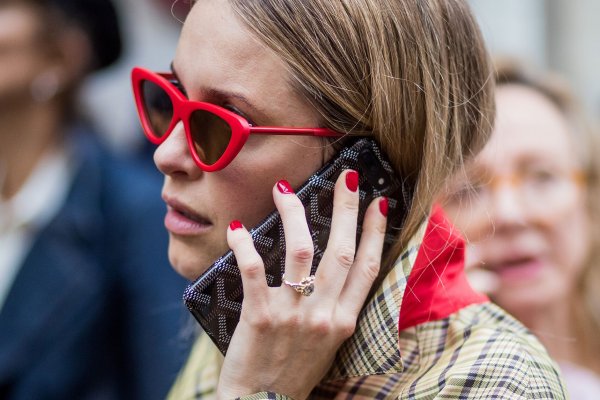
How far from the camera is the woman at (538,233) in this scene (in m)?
2.58

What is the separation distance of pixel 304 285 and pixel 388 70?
1.48 ft

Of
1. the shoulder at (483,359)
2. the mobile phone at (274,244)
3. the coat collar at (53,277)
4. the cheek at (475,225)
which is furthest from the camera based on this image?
the coat collar at (53,277)

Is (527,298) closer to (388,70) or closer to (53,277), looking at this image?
(388,70)

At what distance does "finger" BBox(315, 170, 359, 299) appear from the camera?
1430 mm

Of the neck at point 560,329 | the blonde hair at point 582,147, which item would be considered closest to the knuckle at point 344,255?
the neck at point 560,329

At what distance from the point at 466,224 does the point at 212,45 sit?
4.12 ft

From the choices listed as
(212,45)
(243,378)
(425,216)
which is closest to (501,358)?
(425,216)

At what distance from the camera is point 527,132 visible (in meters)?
2.63

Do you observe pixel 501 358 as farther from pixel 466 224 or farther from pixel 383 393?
pixel 466 224

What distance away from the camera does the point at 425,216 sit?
1.51 metres

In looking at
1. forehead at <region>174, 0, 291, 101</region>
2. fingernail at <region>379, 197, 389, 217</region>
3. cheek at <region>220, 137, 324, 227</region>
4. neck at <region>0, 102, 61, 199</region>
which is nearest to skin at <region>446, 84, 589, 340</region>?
fingernail at <region>379, 197, 389, 217</region>

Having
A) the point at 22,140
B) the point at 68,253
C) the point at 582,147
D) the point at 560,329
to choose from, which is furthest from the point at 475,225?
the point at 22,140

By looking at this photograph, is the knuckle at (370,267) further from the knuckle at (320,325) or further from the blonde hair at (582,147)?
the blonde hair at (582,147)

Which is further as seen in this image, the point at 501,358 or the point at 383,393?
the point at 383,393
